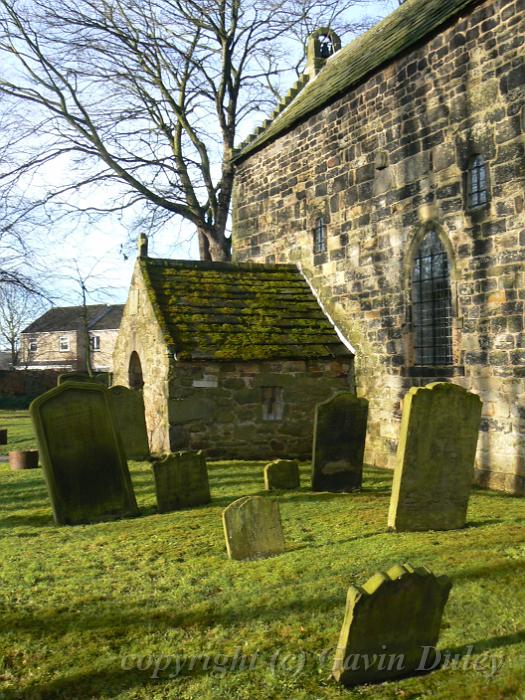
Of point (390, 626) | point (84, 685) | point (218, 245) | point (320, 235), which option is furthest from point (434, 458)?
point (218, 245)

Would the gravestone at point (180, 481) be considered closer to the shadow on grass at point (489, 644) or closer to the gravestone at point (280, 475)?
the gravestone at point (280, 475)

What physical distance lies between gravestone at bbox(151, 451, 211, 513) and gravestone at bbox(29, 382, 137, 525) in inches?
14.7

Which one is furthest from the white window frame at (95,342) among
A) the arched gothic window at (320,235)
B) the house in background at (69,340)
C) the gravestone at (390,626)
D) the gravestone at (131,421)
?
the gravestone at (390,626)

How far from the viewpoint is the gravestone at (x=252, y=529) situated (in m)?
6.18

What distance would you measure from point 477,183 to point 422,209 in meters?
1.20

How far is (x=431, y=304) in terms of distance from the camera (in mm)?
10953

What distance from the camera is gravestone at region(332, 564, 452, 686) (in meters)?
3.79

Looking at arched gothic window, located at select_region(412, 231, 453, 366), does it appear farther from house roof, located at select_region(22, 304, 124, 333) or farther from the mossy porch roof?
house roof, located at select_region(22, 304, 124, 333)

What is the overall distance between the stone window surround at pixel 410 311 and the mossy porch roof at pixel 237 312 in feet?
5.88

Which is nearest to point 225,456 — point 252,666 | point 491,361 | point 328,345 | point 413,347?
point 328,345

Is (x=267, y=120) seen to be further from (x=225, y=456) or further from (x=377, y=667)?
(x=377, y=667)

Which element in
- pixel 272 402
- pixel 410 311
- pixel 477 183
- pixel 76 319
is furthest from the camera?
pixel 76 319

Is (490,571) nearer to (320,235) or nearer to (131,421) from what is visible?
(131,421)

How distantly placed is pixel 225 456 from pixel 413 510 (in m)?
5.68
